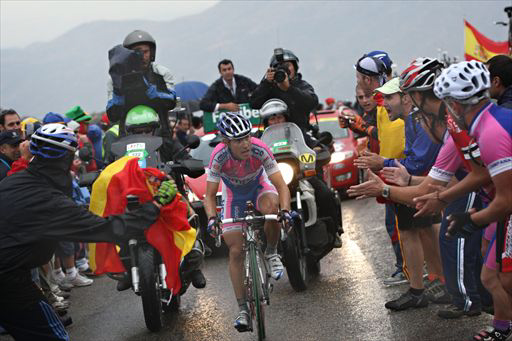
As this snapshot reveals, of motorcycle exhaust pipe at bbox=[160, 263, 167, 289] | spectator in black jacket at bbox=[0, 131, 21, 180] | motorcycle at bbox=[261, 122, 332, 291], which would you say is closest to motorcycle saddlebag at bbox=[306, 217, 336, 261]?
motorcycle at bbox=[261, 122, 332, 291]

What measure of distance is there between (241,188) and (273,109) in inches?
72.6

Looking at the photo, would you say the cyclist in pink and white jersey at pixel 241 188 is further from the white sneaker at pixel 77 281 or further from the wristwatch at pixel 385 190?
the white sneaker at pixel 77 281

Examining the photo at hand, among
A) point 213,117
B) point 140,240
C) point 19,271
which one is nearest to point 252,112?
point 213,117

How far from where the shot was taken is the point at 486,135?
510cm

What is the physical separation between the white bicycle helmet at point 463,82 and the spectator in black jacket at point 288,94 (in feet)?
15.0

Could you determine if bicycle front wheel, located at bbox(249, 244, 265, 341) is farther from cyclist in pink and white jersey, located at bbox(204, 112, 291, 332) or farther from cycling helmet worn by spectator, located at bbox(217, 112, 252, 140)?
cycling helmet worn by spectator, located at bbox(217, 112, 252, 140)

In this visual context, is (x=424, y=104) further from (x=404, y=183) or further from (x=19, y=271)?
(x=19, y=271)

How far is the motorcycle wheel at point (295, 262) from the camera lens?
8.47m

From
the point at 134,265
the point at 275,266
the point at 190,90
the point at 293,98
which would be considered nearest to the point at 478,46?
the point at 190,90

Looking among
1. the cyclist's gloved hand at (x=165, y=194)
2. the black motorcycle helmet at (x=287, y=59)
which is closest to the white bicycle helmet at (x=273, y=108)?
the black motorcycle helmet at (x=287, y=59)

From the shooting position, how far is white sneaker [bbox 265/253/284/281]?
7.54m

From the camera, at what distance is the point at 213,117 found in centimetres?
1368

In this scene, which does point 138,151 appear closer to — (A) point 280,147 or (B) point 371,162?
(A) point 280,147

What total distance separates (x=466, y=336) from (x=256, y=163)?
8.58 ft
